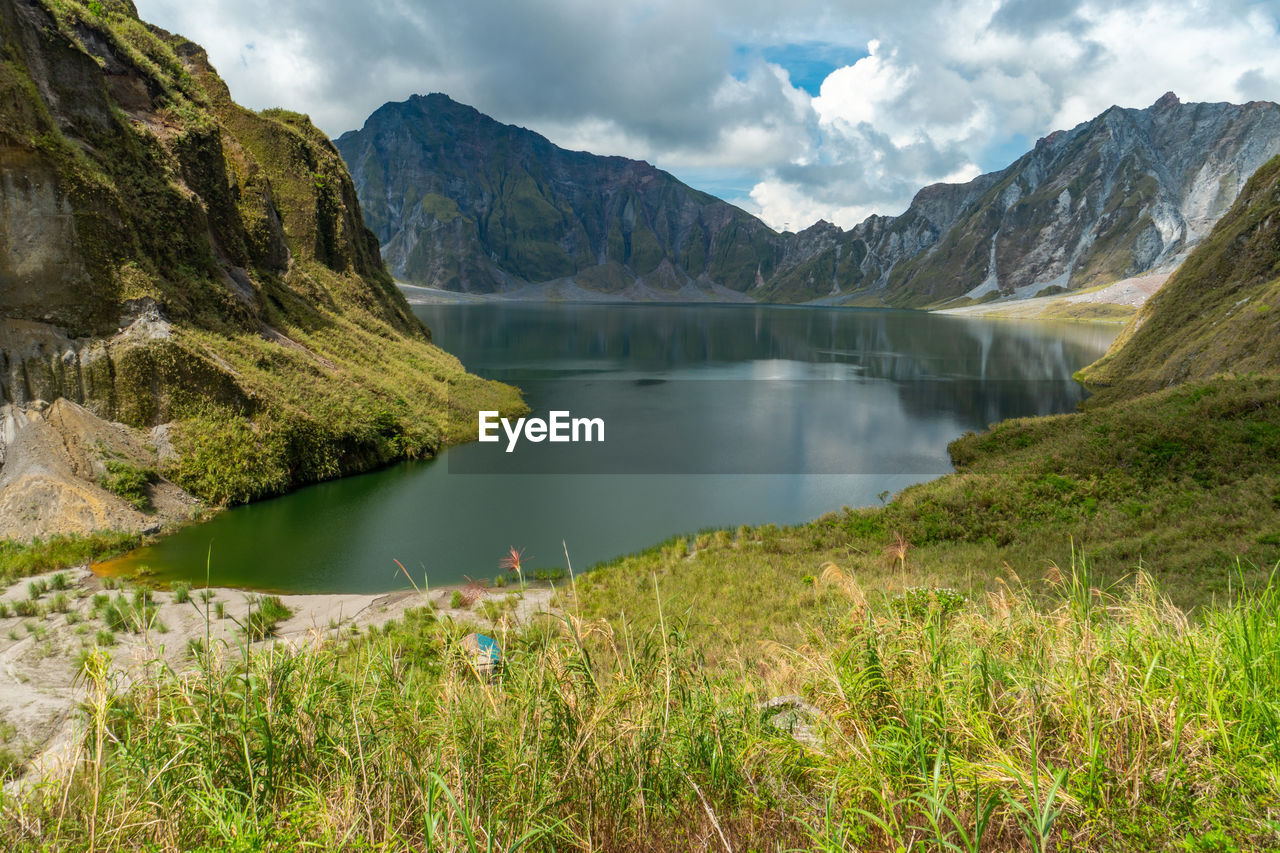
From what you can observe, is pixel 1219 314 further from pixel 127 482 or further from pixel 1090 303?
pixel 1090 303

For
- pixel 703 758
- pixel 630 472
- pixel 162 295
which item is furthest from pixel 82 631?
pixel 630 472

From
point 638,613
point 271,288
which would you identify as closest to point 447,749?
point 638,613

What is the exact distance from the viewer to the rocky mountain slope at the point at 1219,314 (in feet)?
99.6

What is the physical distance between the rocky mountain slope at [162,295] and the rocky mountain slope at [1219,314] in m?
39.7

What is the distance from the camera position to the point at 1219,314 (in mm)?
37688

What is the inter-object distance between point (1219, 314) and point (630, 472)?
37.1 metres

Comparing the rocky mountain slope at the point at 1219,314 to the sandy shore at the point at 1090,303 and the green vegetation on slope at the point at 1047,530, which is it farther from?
the sandy shore at the point at 1090,303

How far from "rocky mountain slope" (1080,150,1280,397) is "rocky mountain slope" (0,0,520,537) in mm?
39715

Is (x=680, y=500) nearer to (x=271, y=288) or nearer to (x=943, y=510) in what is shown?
(x=943, y=510)

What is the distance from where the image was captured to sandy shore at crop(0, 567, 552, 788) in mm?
7711

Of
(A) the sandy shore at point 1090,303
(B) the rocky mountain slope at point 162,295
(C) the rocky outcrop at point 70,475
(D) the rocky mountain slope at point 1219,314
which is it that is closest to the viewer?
(C) the rocky outcrop at point 70,475

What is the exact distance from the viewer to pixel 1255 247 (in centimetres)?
4047

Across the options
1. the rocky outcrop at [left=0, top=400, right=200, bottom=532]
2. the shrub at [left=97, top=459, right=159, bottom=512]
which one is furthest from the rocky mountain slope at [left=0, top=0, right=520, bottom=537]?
the shrub at [left=97, top=459, right=159, bottom=512]

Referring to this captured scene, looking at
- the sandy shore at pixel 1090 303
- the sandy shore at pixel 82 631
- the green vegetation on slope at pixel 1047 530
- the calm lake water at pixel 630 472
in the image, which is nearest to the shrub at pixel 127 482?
the calm lake water at pixel 630 472
